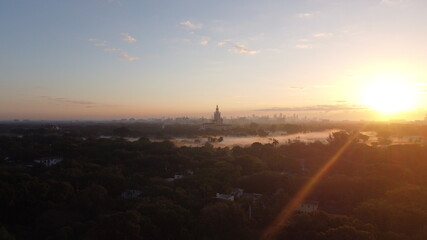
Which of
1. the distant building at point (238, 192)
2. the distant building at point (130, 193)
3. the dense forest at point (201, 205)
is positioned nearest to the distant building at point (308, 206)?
the dense forest at point (201, 205)

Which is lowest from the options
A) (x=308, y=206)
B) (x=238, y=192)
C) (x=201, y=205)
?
(x=308, y=206)

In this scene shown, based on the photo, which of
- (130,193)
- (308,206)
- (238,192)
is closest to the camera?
(308,206)

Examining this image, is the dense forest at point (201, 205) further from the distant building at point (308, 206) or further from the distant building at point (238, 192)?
the distant building at point (308, 206)

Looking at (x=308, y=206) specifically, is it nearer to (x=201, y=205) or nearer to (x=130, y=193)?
(x=201, y=205)

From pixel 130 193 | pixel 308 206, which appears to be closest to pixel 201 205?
pixel 130 193

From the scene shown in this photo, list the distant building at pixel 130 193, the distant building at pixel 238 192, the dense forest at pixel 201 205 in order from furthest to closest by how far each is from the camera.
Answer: the distant building at pixel 238 192 → the distant building at pixel 130 193 → the dense forest at pixel 201 205

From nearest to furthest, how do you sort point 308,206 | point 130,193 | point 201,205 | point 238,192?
point 201,205
point 308,206
point 130,193
point 238,192

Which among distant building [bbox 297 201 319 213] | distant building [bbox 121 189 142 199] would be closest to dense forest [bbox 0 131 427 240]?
distant building [bbox 121 189 142 199]

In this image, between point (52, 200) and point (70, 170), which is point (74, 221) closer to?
point (52, 200)

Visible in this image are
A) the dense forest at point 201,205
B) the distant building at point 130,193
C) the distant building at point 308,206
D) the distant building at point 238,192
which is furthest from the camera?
the distant building at point 238,192

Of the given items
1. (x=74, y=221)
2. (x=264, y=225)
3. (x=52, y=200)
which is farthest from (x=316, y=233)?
(x=52, y=200)

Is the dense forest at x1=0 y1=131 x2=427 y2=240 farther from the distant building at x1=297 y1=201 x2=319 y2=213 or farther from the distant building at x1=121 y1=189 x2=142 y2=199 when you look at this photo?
the distant building at x1=297 y1=201 x2=319 y2=213
